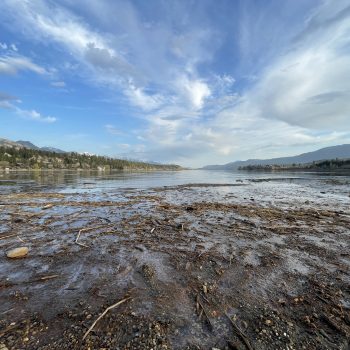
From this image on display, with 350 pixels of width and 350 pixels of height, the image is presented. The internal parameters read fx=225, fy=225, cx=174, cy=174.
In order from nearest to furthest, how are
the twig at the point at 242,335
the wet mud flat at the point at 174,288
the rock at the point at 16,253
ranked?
the twig at the point at 242,335, the wet mud flat at the point at 174,288, the rock at the point at 16,253

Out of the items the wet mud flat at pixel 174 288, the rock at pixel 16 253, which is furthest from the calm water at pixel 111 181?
the wet mud flat at pixel 174 288

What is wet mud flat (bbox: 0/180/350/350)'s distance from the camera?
176 inches

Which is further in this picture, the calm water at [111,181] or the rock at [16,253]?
the calm water at [111,181]

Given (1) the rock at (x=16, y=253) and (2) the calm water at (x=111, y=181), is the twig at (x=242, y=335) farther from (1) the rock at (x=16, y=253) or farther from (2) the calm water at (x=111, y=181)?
(2) the calm water at (x=111, y=181)

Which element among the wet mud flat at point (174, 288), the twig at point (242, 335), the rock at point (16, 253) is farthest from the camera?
the rock at point (16, 253)

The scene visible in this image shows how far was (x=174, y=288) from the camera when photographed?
21.1ft

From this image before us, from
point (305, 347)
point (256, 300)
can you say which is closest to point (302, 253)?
point (256, 300)

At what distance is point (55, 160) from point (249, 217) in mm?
195653

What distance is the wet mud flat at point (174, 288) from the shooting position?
14.7ft

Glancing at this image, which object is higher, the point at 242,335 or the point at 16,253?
the point at 16,253

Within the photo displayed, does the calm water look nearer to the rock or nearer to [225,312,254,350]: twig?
the rock

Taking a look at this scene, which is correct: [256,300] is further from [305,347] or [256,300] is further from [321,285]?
[321,285]

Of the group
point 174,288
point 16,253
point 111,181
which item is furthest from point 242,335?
point 111,181

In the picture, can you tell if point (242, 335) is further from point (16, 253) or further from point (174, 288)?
point (16, 253)
